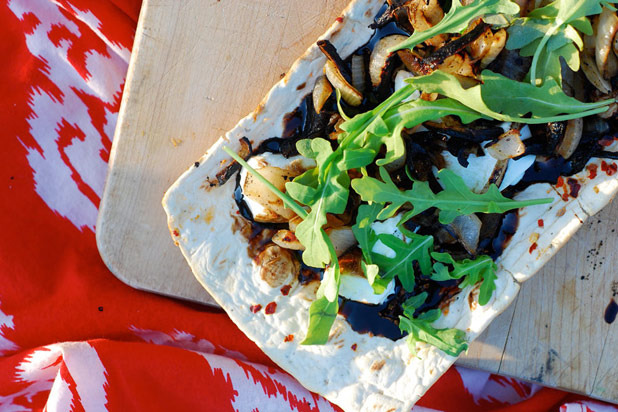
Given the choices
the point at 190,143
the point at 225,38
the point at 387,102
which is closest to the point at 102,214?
the point at 190,143

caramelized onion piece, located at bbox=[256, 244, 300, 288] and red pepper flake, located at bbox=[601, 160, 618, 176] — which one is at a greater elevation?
caramelized onion piece, located at bbox=[256, 244, 300, 288]

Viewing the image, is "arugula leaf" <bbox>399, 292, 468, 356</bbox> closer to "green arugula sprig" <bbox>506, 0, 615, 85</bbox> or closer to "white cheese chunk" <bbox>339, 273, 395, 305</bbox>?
"white cheese chunk" <bbox>339, 273, 395, 305</bbox>

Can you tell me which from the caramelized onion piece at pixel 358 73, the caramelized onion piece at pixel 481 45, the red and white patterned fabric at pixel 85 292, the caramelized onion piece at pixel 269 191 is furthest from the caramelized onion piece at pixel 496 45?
the red and white patterned fabric at pixel 85 292

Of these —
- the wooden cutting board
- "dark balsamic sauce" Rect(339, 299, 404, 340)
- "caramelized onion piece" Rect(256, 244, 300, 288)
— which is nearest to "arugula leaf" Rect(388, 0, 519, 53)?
the wooden cutting board

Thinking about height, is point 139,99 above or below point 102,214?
above

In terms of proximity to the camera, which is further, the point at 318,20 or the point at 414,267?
the point at 318,20

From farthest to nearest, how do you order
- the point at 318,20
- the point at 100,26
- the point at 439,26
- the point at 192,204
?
the point at 100,26 < the point at 318,20 < the point at 192,204 < the point at 439,26

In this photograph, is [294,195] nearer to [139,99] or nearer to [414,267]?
[414,267]
